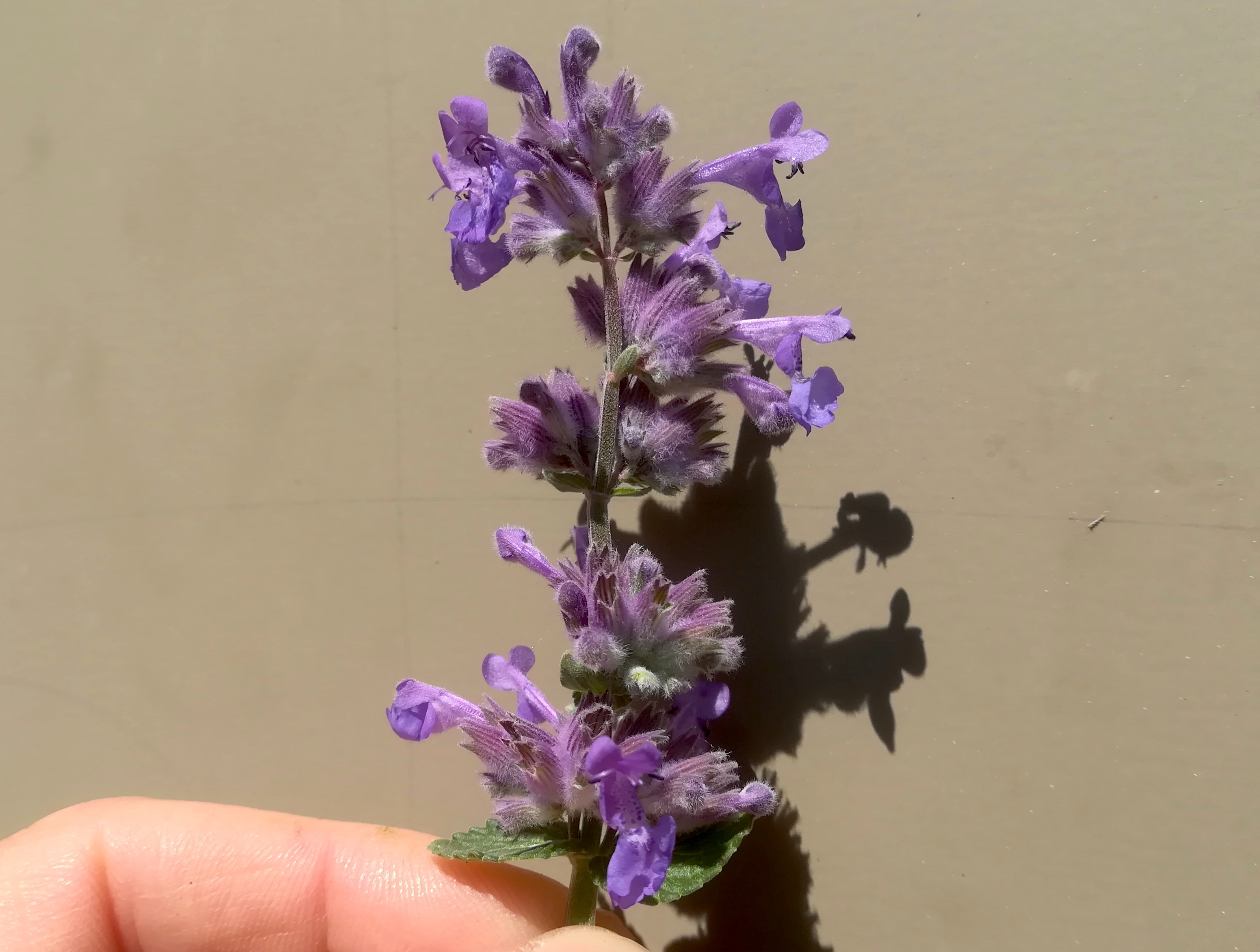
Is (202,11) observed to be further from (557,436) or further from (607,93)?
(557,436)

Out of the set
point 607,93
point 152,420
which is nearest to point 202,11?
point 152,420

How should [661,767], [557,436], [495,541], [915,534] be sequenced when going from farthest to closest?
[915,534] < [495,541] < [557,436] < [661,767]

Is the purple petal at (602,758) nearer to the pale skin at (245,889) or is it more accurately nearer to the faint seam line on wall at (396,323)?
the pale skin at (245,889)

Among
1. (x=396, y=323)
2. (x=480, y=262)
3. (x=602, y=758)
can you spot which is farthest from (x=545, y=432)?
(x=396, y=323)

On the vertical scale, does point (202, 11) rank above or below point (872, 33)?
above

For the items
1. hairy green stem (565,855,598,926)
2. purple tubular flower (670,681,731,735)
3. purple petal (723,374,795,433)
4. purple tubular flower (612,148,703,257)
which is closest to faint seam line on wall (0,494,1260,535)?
purple petal (723,374,795,433)

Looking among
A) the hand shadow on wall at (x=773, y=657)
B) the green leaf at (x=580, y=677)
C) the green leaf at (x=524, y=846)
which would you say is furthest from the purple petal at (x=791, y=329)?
the green leaf at (x=524, y=846)
